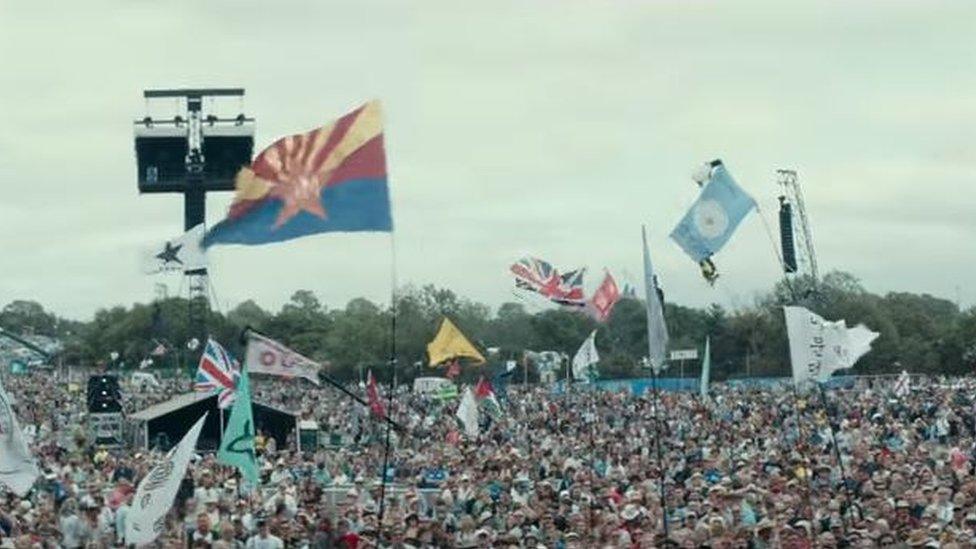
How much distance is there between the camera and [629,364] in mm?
97875

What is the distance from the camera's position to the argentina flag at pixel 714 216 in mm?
23547

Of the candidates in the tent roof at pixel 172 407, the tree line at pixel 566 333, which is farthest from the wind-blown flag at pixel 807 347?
the tree line at pixel 566 333

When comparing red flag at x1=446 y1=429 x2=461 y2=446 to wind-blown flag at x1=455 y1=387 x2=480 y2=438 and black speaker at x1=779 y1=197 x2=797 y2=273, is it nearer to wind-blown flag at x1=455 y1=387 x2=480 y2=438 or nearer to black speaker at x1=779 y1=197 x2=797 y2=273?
wind-blown flag at x1=455 y1=387 x2=480 y2=438

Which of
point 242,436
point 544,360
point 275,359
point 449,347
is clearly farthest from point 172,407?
point 544,360

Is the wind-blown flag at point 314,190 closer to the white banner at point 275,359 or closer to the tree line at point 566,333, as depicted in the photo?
the white banner at point 275,359

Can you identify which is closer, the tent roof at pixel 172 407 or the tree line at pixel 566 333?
the tent roof at pixel 172 407

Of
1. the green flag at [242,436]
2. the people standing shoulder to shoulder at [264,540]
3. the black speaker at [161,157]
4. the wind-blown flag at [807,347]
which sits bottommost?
the people standing shoulder to shoulder at [264,540]

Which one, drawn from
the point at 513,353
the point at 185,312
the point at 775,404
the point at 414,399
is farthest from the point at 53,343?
the point at 775,404

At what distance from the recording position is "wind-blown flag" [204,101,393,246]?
15.8 m

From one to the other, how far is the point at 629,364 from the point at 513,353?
5814mm

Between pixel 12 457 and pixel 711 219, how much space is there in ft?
30.5

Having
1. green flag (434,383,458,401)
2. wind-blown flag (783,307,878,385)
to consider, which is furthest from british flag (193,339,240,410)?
green flag (434,383,458,401)

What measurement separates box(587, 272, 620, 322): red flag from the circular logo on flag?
72.0 feet

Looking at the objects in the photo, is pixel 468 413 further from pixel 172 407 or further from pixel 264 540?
pixel 264 540
